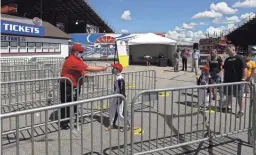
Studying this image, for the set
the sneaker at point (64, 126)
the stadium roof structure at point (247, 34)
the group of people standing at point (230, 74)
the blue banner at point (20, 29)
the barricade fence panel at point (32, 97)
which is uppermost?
the stadium roof structure at point (247, 34)

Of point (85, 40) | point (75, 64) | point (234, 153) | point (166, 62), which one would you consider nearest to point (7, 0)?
→ point (85, 40)

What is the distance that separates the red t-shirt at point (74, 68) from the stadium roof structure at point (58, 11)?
132 feet

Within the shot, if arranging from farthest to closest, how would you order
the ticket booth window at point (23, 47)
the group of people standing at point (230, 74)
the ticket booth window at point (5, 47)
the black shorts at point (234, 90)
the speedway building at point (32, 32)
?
the ticket booth window at point (23, 47) → the speedway building at point (32, 32) → the ticket booth window at point (5, 47) → the group of people standing at point (230, 74) → the black shorts at point (234, 90)

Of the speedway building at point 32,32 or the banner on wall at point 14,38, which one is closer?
the banner on wall at point 14,38

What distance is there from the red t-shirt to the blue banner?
1782cm

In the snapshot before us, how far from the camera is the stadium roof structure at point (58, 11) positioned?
166 ft

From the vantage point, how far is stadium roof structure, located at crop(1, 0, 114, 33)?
50.7 m

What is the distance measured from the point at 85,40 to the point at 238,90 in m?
34.4

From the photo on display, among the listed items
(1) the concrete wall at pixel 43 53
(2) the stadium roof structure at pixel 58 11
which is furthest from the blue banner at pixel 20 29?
(2) the stadium roof structure at pixel 58 11

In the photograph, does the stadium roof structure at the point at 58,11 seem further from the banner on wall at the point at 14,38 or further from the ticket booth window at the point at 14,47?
the ticket booth window at the point at 14,47

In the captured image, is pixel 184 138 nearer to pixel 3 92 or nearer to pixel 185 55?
pixel 3 92

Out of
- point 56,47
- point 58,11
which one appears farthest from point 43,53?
point 58,11


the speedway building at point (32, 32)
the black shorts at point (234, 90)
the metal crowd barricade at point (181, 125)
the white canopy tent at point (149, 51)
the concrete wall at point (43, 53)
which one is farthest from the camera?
the white canopy tent at point (149, 51)

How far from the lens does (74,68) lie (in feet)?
20.3
